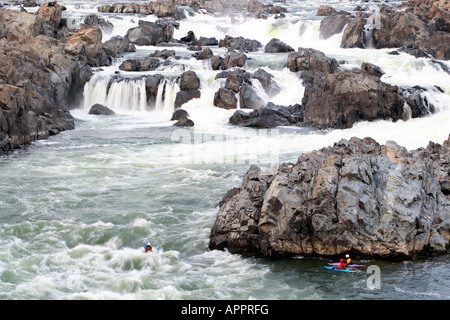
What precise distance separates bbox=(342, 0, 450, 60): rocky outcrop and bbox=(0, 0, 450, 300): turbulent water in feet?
16.8

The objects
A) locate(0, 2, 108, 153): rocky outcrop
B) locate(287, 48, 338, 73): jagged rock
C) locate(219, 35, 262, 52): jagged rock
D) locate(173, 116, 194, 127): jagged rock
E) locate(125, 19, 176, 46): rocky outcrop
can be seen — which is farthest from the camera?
locate(125, 19, 176, 46): rocky outcrop

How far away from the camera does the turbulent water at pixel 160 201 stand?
50.1ft

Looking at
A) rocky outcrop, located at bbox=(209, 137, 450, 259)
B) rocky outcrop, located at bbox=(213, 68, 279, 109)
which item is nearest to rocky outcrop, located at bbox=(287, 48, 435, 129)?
rocky outcrop, located at bbox=(213, 68, 279, 109)

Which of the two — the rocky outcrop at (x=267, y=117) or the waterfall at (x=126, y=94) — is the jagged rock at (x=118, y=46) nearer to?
the waterfall at (x=126, y=94)

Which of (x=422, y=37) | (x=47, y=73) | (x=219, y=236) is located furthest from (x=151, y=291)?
(x=422, y=37)

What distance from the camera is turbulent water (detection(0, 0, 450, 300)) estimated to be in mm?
15273

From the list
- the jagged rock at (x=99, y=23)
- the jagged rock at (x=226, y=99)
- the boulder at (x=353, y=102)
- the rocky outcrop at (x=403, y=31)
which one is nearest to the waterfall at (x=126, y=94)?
the jagged rock at (x=226, y=99)

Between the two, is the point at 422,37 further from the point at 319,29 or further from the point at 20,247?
the point at 20,247

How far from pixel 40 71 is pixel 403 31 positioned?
33.4m

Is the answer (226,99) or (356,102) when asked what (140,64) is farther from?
(356,102)

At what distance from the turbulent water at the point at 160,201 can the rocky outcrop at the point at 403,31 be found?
512 centimetres

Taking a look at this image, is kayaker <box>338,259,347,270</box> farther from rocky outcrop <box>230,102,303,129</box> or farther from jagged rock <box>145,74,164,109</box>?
jagged rock <box>145,74,164,109</box>

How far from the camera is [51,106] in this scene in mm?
35781
